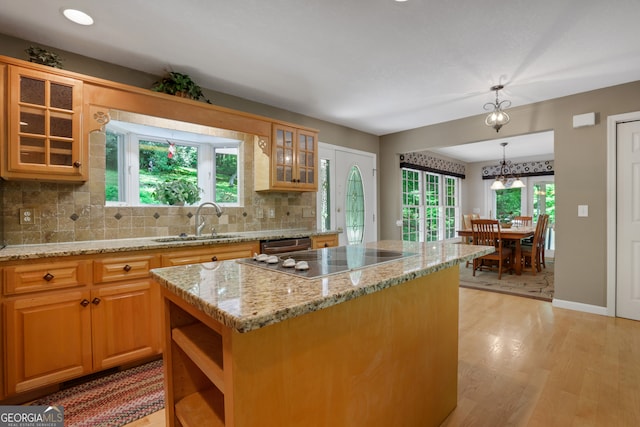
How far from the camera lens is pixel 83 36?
6.96 feet

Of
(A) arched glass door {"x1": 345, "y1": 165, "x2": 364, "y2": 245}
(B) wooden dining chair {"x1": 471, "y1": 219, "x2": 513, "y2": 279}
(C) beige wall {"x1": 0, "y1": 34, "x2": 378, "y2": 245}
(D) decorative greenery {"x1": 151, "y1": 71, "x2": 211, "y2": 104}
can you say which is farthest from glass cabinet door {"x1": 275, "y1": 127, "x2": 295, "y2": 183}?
(B) wooden dining chair {"x1": 471, "y1": 219, "x2": 513, "y2": 279}

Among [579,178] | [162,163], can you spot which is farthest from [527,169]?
[162,163]

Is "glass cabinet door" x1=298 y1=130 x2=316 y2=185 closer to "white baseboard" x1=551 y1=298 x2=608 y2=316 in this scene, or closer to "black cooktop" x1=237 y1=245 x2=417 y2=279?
"black cooktop" x1=237 y1=245 x2=417 y2=279

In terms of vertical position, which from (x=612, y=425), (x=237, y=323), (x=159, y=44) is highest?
(x=159, y=44)

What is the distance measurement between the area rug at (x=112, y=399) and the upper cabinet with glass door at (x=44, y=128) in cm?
138

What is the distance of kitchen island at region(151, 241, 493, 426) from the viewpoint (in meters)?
0.79

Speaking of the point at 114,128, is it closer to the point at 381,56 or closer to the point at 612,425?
the point at 381,56

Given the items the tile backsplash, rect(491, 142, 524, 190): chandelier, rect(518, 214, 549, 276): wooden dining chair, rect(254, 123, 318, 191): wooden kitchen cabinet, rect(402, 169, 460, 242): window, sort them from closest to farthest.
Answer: the tile backsplash
rect(254, 123, 318, 191): wooden kitchen cabinet
rect(518, 214, 549, 276): wooden dining chair
rect(491, 142, 524, 190): chandelier
rect(402, 169, 460, 242): window

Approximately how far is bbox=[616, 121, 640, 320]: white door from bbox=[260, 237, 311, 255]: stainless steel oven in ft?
10.3

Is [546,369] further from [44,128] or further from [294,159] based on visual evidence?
[44,128]

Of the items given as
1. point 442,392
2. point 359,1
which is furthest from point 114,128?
point 442,392

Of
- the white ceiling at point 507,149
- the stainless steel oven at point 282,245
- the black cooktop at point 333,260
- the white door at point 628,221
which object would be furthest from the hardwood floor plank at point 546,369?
the white ceiling at point 507,149

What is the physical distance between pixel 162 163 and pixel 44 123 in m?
0.98

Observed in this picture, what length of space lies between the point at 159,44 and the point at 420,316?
2512 millimetres
